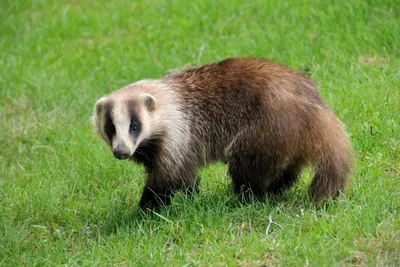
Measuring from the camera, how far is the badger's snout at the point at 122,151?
6.55m

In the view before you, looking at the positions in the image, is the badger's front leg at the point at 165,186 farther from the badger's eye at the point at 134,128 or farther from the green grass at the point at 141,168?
the badger's eye at the point at 134,128

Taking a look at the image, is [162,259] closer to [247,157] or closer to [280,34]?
[247,157]

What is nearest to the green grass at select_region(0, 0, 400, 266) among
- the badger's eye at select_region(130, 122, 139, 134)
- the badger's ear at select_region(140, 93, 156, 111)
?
the badger's eye at select_region(130, 122, 139, 134)

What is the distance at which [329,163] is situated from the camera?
657 centimetres

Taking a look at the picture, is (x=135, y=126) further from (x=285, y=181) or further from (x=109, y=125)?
(x=285, y=181)

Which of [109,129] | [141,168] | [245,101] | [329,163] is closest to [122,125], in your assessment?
[109,129]

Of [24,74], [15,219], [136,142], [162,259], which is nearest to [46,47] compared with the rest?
[24,74]

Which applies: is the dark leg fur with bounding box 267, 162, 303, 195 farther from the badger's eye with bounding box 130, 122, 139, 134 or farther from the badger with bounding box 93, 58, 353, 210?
the badger's eye with bounding box 130, 122, 139, 134

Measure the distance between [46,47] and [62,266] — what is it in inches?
237

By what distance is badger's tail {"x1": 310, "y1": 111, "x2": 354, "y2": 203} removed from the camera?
21.5 feet

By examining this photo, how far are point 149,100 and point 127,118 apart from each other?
0.87 feet

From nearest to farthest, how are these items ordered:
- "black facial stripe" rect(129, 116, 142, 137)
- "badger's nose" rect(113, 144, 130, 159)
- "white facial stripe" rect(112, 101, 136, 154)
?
"badger's nose" rect(113, 144, 130, 159), "white facial stripe" rect(112, 101, 136, 154), "black facial stripe" rect(129, 116, 142, 137)

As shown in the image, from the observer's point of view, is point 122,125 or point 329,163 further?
point 122,125

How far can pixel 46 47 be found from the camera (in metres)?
11.9
